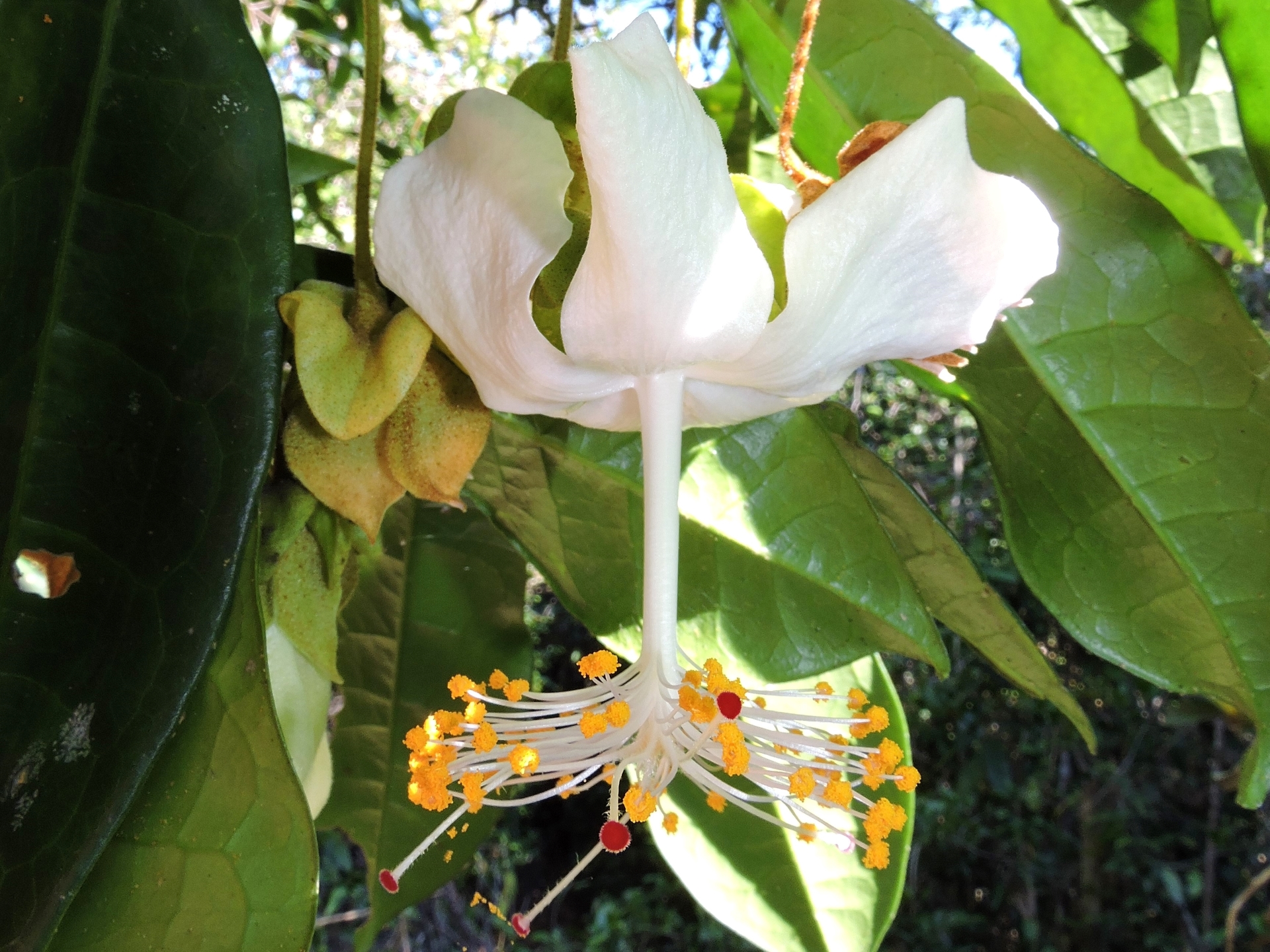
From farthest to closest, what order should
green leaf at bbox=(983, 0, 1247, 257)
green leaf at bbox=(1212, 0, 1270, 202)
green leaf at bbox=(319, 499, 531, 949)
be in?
1. green leaf at bbox=(319, 499, 531, 949)
2. green leaf at bbox=(983, 0, 1247, 257)
3. green leaf at bbox=(1212, 0, 1270, 202)

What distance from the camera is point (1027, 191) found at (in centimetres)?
40

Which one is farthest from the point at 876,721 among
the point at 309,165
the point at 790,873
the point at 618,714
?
the point at 309,165

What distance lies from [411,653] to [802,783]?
36cm

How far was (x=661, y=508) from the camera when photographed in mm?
448

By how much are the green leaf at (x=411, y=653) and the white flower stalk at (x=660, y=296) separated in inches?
9.4

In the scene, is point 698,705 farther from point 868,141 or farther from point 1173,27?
point 1173,27

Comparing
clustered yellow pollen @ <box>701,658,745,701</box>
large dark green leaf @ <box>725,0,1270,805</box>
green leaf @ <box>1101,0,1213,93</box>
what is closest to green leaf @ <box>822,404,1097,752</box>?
large dark green leaf @ <box>725,0,1270,805</box>

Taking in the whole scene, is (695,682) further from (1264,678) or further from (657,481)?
(1264,678)

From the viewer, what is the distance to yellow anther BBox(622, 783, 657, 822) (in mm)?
424

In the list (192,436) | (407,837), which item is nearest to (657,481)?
(192,436)

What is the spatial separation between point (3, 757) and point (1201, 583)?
1.63 ft

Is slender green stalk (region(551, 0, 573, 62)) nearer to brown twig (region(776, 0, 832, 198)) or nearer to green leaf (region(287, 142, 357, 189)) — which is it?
brown twig (region(776, 0, 832, 198))

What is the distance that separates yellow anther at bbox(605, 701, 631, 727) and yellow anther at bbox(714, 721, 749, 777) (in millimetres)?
41

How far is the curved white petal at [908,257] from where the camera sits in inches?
15.3
